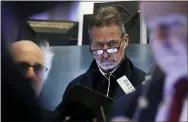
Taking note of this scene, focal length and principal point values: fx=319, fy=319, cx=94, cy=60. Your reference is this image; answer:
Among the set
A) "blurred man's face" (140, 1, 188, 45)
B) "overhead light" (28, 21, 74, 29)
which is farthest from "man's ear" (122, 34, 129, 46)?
"overhead light" (28, 21, 74, 29)

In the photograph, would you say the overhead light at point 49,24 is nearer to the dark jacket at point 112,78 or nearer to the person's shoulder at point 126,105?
the dark jacket at point 112,78

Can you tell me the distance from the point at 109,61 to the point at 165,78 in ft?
0.80

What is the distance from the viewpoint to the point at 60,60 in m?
1.38

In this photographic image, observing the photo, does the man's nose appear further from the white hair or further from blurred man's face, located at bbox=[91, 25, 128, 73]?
blurred man's face, located at bbox=[91, 25, 128, 73]

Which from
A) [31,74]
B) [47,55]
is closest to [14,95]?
[31,74]

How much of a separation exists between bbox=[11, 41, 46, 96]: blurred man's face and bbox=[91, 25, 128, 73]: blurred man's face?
243 mm

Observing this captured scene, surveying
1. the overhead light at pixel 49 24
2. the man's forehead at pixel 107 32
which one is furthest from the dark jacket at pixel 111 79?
the overhead light at pixel 49 24

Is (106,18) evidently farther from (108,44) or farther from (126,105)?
(126,105)

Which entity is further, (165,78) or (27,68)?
(27,68)

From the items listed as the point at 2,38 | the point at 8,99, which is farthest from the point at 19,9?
the point at 8,99

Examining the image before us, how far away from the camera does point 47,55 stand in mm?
1385

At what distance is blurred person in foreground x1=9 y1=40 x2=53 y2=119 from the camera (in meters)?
1.38

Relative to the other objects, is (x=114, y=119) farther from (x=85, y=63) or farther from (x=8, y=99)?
(x=8, y=99)

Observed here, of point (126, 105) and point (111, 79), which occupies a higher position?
point (111, 79)
